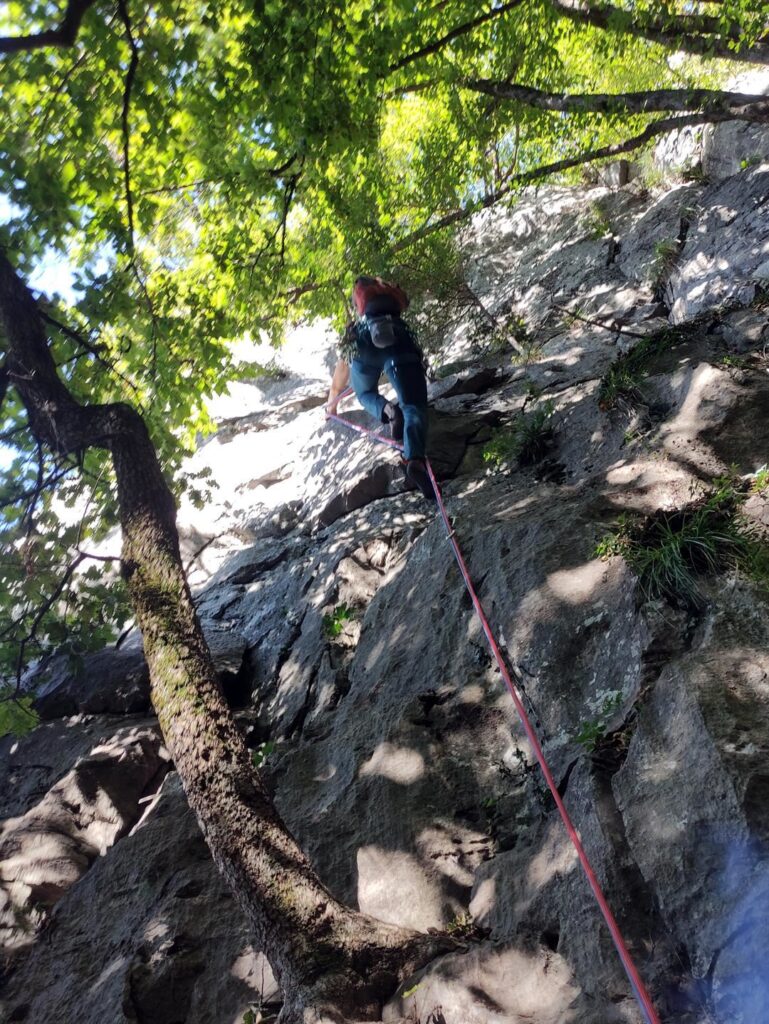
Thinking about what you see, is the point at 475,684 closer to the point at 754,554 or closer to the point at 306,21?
the point at 754,554

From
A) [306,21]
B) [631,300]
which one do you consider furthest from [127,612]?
[631,300]

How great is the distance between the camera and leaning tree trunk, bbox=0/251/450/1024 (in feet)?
9.29

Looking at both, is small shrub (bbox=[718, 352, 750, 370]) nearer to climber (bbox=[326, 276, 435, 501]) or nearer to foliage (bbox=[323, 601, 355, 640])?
climber (bbox=[326, 276, 435, 501])

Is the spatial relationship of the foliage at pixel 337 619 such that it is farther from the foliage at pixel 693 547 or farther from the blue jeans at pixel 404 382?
the foliage at pixel 693 547

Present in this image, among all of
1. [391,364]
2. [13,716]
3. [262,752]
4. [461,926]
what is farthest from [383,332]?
[461,926]

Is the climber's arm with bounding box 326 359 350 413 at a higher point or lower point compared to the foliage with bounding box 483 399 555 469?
higher

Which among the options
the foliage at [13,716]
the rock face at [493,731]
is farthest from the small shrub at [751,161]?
the foliage at [13,716]

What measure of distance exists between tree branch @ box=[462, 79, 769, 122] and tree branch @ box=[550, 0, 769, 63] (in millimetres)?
317

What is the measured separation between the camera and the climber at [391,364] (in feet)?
19.4

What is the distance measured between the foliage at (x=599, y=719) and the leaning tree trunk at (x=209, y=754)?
1087mm

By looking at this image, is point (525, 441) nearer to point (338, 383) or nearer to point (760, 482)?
point (338, 383)

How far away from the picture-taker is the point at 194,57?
411cm

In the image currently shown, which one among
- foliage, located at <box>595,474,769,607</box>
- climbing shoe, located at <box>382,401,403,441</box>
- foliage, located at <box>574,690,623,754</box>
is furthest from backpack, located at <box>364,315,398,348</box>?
foliage, located at <box>574,690,623,754</box>

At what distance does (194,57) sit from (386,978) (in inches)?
196
